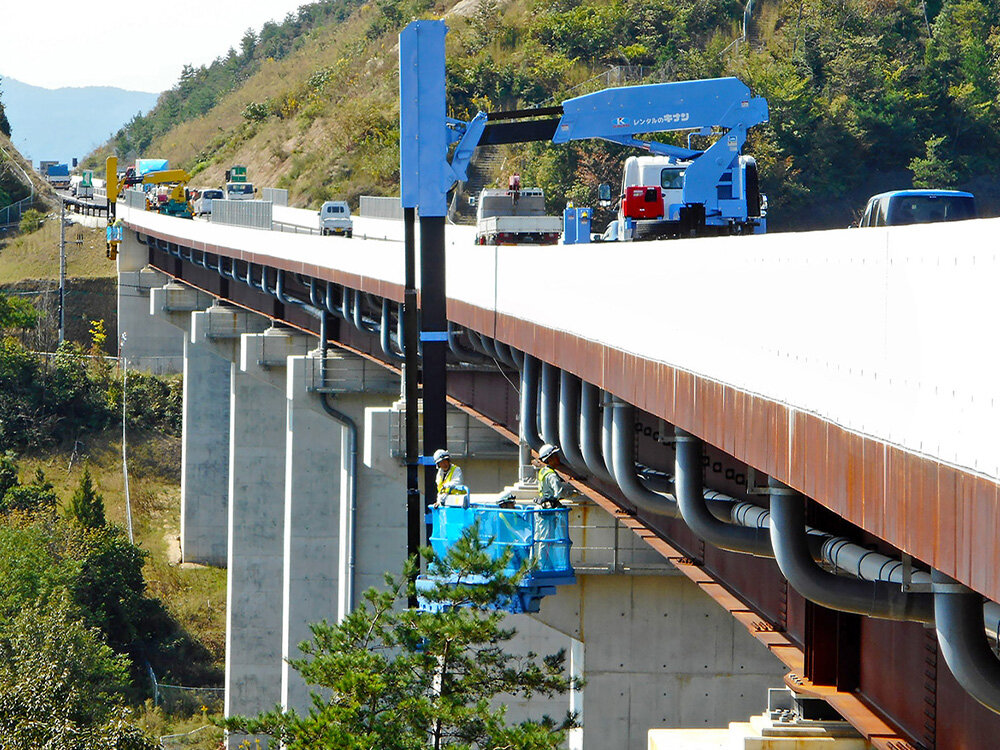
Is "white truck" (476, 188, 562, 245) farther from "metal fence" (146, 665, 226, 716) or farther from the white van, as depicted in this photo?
the white van

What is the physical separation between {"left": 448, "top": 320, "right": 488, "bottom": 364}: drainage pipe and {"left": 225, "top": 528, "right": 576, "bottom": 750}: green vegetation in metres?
7.63

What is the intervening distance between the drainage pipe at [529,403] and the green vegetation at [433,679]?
10.4 feet

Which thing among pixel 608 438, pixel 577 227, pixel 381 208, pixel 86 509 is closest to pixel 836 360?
pixel 608 438

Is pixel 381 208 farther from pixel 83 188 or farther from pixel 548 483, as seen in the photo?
pixel 83 188

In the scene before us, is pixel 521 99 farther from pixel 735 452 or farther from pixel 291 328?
pixel 735 452

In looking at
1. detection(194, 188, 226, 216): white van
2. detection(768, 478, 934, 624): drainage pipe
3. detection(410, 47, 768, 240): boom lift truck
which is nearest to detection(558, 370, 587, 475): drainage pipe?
detection(768, 478, 934, 624): drainage pipe

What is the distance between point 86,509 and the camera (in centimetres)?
5712

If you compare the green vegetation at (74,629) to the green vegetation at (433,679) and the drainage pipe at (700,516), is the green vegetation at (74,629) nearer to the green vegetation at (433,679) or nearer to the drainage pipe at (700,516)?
the green vegetation at (433,679)

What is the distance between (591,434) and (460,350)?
8526mm

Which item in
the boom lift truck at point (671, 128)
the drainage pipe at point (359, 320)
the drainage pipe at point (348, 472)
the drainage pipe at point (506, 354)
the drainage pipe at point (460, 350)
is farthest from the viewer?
the drainage pipe at point (348, 472)

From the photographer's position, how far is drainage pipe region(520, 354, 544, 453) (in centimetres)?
1916

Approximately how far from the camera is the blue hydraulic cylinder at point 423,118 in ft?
63.7

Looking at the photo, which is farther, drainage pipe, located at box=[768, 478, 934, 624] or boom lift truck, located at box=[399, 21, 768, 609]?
boom lift truck, located at box=[399, 21, 768, 609]

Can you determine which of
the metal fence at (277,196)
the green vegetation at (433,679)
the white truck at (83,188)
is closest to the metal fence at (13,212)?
the white truck at (83,188)
